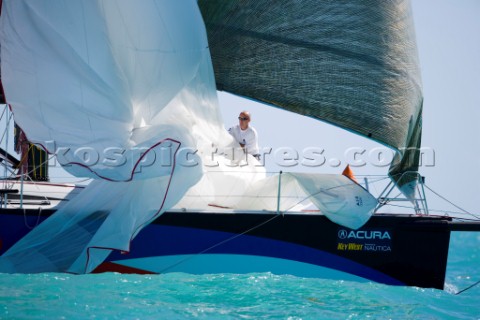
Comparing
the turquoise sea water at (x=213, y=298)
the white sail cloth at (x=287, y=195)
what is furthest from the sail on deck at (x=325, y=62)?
the turquoise sea water at (x=213, y=298)

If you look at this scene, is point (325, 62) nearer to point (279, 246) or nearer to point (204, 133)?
point (204, 133)

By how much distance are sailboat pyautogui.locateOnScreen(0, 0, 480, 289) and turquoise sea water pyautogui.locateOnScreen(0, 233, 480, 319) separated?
0.15 meters

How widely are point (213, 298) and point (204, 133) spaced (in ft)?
7.13

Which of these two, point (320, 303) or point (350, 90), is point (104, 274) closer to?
point (320, 303)

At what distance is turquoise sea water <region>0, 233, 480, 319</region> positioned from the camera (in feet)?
21.2

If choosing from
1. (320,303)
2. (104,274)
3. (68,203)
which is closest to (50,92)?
(68,203)

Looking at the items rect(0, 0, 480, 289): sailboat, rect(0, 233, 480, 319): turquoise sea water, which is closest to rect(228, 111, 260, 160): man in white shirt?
rect(0, 0, 480, 289): sailboat

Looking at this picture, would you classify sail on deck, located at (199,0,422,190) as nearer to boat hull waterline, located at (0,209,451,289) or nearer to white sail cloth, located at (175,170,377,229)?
white sail cloth, located at (175,170,377,229)

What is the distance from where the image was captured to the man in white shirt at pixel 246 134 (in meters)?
9.36

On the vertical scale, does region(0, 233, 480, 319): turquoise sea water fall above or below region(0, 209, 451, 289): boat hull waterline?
below

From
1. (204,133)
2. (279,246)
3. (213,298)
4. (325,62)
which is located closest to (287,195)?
(279,246)

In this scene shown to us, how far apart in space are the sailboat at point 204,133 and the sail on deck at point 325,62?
17 mm

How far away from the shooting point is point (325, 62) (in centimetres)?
868

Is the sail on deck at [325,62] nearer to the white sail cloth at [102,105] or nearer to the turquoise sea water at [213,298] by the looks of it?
the white sail cloth at [102,105]
